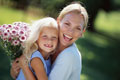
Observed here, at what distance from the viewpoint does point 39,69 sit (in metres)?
3.20

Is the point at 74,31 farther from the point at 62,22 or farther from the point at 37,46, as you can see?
the point at 37,46

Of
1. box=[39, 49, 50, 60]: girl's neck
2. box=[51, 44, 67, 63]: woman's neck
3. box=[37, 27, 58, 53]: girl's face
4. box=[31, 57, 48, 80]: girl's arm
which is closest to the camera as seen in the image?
box=[31, 57, 48, 80]: girl's arm

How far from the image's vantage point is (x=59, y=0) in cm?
1756

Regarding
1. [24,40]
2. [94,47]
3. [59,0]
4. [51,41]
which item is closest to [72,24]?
[51,41]

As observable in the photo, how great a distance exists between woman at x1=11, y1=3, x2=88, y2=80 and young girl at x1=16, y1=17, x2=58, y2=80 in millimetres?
105

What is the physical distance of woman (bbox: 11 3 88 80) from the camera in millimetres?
3217

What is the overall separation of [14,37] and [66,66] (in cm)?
82

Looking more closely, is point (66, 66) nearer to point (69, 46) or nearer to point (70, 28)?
point (69, 46)

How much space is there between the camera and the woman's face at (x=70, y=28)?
3344 millimetres

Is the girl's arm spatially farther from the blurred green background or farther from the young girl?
the blurred green background

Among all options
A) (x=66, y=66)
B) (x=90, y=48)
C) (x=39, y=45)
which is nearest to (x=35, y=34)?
(x=39, y=45)

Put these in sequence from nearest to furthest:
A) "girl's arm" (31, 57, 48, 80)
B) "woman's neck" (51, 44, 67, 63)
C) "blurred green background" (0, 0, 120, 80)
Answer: "girl's arm" (31, 57, 48, 80) < "woman's neck" (51, 44, 67, 63) < "blurred green background" (0, 0, 120, 80)

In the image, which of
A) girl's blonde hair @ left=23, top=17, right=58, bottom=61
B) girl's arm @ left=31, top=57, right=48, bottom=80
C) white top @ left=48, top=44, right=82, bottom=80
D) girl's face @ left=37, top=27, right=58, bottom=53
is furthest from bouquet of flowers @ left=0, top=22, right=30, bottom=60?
white top @ left=48, top=44, right=82, bottom=80

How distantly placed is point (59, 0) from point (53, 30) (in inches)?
569
